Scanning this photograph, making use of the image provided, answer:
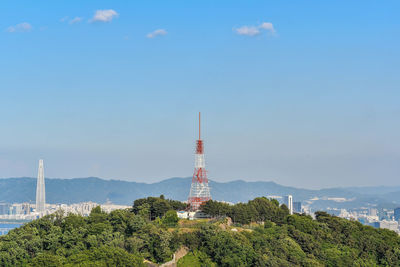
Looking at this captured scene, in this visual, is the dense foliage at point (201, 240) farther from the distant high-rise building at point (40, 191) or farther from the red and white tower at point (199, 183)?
the distant high-rise building at point (40, 191)

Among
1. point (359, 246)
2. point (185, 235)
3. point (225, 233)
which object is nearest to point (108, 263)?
point (185, 235)

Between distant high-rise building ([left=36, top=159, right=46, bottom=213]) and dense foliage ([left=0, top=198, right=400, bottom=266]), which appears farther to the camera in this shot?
distant high-rise building ([left=36, top=159, right=46, bottom=213])

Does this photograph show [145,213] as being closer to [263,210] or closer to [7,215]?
[263,210]

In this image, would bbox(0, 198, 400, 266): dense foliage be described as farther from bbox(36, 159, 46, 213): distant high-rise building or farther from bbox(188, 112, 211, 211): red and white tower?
bbox(36, 159, 46, 213): distant high-rise building

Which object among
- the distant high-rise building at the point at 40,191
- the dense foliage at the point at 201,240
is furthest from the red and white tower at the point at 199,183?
Answer: the distant high-rise building at the point at 40,191

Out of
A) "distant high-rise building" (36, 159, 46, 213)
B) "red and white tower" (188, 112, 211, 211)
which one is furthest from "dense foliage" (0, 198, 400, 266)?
"distant high-rise building" (36, 159, 46, 213)

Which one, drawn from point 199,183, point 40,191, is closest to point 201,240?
point 199,183
